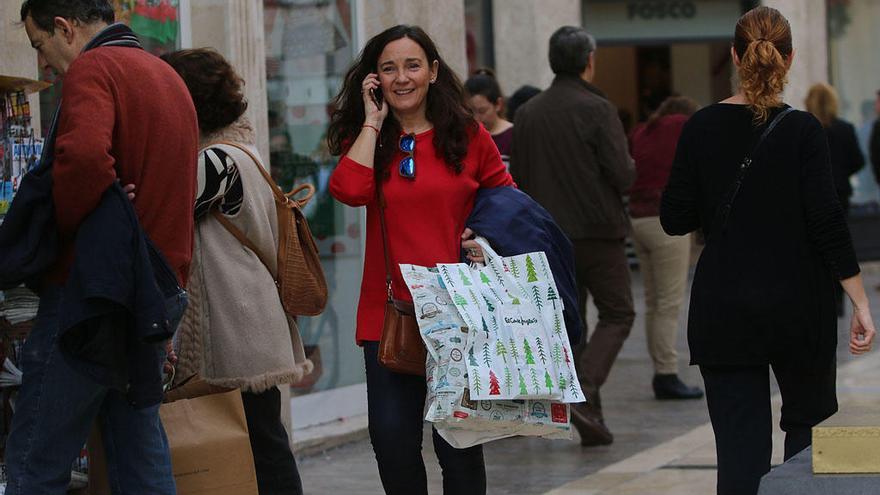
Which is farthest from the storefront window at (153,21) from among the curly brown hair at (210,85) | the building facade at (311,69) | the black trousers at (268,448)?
the black trousers at (268,448)

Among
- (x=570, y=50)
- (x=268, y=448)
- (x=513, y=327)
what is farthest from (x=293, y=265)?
(x=570, y=50)

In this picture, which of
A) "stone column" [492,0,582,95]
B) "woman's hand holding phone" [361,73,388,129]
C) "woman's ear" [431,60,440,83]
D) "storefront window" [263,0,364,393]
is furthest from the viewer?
"stone column" [492,0,582,95]

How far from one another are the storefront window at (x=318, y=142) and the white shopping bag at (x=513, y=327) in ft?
11.5

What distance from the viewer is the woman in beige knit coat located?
210 inches

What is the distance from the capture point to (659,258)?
941 cm

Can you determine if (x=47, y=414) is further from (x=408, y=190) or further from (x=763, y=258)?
(x=763, y=258)

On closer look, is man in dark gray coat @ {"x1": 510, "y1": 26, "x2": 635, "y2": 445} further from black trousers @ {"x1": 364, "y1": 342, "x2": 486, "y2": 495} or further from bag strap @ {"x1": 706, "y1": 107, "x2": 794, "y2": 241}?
bag strap @ {"x1": 706, "y1": 107, "x2": 794, "y2": 241}

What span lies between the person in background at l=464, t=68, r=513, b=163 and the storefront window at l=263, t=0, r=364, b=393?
30.0 inches

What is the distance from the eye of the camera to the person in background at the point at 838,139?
41.9 ft

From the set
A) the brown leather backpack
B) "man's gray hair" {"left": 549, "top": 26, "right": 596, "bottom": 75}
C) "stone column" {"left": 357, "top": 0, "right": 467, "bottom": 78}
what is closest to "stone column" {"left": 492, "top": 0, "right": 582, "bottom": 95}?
"stone column" {"left": 357, "top": 0, "right": 467, "bottom": 78}

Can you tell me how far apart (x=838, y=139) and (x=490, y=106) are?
5513mm

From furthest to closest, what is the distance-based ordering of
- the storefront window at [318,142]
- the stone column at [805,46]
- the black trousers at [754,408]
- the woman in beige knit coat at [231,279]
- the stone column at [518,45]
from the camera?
the stone column at [805,46], the stone column at [518,45], the storefront window at [318,142], the woman in beige knit coat at [231,279], the black trousers at [754,408]

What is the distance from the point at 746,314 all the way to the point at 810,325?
18 centimetres

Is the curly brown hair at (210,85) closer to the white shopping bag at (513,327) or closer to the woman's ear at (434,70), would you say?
the woman's ear at (434,70)
